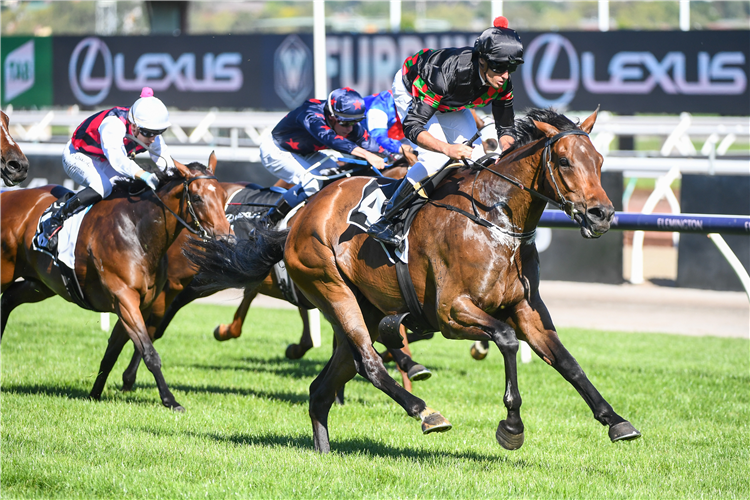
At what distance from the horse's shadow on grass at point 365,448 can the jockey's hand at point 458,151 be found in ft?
5.44

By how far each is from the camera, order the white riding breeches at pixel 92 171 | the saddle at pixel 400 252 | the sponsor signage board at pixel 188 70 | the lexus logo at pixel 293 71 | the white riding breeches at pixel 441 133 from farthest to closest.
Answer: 1. the sponsor signage board at pixel 188 70
2. the lexus logo at pixel 293 71
3. the white riding breeches at pixel 92 171
4. the white riding breeches at pixel 441 133
5. the saddle at pixel 400 252

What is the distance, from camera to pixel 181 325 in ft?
34.3

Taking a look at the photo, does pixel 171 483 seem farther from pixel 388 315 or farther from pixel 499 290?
pixel 499 290

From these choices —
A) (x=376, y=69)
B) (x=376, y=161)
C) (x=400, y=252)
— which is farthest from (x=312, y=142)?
(x=376, y=69)

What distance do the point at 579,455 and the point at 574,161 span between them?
1.81 m

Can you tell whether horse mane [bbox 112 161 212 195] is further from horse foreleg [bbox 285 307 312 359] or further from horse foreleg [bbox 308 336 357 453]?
horse foreleg [bbox 308 336 357 453]

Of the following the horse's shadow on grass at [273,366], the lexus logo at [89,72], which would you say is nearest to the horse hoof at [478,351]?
the horse's shadow on grass at [273,366]

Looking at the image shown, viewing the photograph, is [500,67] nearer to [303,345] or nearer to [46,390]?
[303,345]

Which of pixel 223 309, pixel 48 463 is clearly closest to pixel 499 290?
pixel 48 463

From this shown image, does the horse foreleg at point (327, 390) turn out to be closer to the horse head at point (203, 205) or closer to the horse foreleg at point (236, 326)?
the horse head at point (203, 205)

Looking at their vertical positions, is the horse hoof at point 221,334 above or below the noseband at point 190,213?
below

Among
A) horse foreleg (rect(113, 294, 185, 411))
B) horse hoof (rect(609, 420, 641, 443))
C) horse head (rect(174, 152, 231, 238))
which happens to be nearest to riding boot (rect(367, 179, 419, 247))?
horse hoof (rect(609, 420, 641, 443))

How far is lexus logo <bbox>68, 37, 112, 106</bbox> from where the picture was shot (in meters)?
16.5

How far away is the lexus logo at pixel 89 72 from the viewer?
16516 mm
